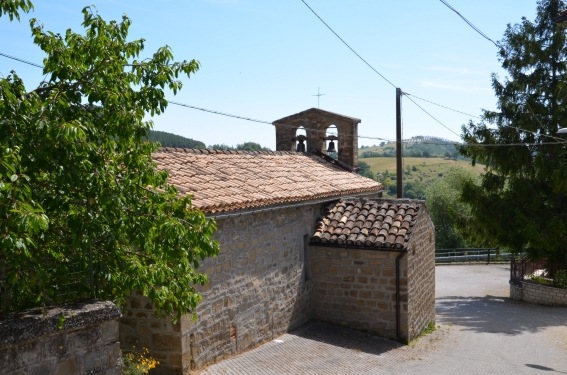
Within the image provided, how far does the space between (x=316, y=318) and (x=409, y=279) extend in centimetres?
235

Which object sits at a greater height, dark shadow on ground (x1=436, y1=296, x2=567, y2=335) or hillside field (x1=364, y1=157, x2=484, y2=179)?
hillside field (x1=364, y1=157, x2=484, y2=179)

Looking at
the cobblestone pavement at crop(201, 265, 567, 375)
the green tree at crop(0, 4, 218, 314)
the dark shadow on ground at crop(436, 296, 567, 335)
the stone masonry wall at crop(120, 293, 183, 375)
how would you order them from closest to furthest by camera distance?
the green tree at crop(0, 4, 218, 314), the stone masonry wall at crop(120, 293, 183, 375), the cobblestone pavement at crop(201, 265, 567, 375), the dark shadow on ground at crop(436, 296, 567, 335)

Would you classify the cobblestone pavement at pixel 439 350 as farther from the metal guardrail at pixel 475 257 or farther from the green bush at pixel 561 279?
the metal guardrail at pixel 475 257

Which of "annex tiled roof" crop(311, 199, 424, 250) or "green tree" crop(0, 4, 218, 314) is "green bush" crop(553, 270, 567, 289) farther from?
"green tree" crop(0, 4, 218, 314)

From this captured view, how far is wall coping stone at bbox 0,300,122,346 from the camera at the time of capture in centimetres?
353

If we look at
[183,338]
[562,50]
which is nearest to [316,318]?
[183,338]

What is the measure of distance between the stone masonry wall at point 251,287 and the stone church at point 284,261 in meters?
0.02

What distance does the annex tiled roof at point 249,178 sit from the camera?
9.02 metres

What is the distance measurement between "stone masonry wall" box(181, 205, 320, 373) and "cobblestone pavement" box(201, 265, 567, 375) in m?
0.30

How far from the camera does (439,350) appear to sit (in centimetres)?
1149

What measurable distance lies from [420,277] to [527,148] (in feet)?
31.4

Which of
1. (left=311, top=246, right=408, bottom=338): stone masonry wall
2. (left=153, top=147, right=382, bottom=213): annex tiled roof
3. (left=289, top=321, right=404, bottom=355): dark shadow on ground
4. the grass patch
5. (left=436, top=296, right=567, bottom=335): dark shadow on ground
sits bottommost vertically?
(left=436, top=296, right=567, bottom=335): dark shadow on ground

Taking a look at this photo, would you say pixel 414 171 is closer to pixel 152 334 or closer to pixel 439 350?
pixel 439 350

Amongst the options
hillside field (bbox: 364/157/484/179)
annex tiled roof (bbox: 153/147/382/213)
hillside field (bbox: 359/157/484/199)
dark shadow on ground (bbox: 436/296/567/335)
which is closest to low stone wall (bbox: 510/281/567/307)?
dark shadow on ground (bbox: 436/296/567/335)
